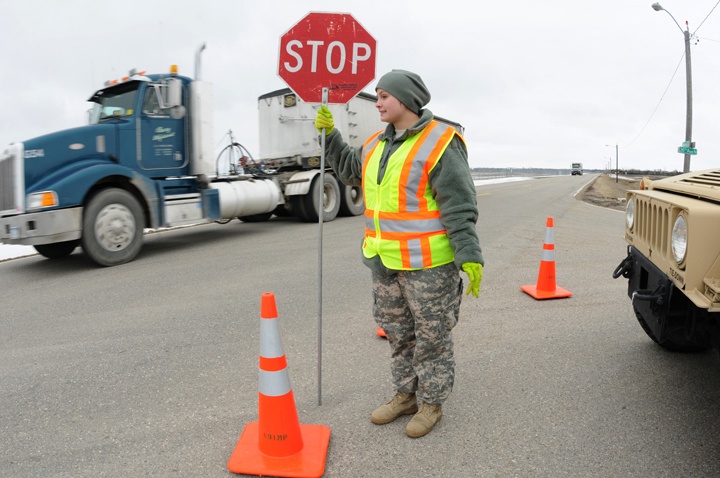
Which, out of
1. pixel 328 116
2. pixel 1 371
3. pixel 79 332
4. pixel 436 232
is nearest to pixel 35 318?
pixel 79 332

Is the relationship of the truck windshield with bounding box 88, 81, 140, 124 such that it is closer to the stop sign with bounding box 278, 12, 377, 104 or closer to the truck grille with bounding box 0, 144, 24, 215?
the truck grille with bounding box 0, 144, 24, 215

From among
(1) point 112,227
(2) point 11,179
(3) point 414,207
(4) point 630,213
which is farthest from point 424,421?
(2) point 11,179

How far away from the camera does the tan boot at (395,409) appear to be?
314cm

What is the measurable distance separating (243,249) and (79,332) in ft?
13.9

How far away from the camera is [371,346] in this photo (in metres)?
4.41

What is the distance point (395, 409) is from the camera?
10.4 ft

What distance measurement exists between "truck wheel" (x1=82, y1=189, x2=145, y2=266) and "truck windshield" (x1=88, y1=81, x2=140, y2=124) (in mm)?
1417

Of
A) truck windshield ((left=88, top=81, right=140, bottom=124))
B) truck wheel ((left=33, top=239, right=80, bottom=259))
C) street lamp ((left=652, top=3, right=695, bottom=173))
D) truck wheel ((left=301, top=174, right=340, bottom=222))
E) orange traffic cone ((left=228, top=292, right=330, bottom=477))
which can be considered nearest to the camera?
orange traffic cone ((left=228, top=292, right=330, bottom=477))

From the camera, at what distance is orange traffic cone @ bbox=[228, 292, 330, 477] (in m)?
2.66

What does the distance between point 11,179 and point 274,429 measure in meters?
6.56

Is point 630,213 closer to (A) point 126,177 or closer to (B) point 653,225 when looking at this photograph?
(B) point 653,225

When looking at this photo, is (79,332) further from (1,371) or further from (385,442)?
(385,442)

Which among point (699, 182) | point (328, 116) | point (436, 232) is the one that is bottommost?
point (436, 232)

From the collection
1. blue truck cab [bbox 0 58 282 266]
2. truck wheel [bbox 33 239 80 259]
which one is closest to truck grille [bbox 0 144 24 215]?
blue truck cab [bbox 0 58 282 266]
